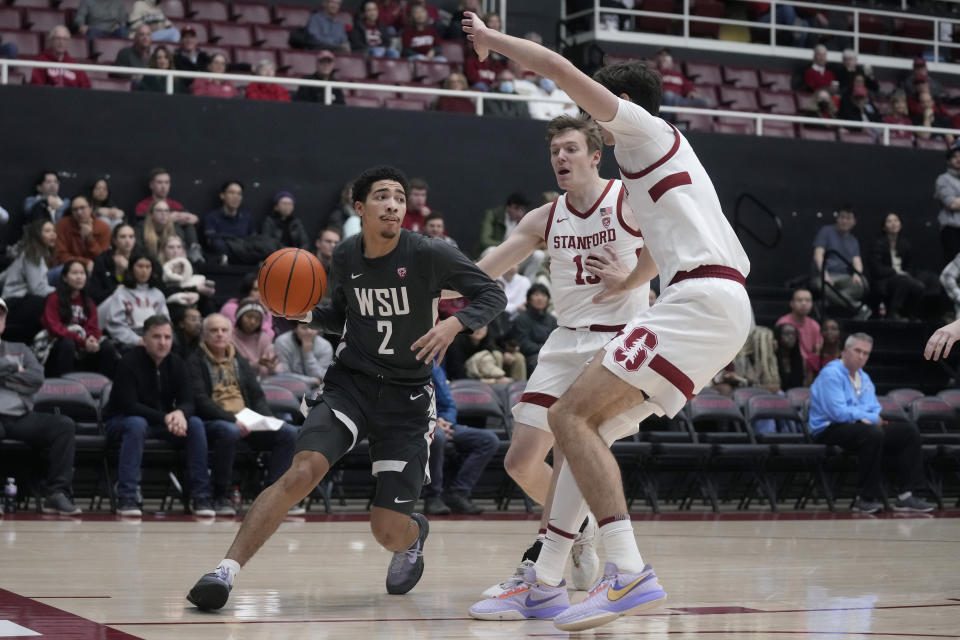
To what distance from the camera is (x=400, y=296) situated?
209 inches

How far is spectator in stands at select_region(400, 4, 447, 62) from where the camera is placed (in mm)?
15938

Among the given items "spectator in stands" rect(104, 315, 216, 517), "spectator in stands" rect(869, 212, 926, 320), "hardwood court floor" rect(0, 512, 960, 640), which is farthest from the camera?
"spectator in stands" rect(869, 212, 926, 320)

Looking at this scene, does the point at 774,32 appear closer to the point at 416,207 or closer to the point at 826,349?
the point at 826,349

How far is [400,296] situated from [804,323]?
8.90 meters

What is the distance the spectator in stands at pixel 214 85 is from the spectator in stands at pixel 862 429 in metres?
6.68

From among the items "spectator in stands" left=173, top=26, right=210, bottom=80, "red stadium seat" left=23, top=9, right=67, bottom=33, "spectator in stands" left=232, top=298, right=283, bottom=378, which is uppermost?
"red stadium seat" left=23, top=9, right=67, bottom=33

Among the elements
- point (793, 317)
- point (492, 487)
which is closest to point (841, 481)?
point (793, 317)

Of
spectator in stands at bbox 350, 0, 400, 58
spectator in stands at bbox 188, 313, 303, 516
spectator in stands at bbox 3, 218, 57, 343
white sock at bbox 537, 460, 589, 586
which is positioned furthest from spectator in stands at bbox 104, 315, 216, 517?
spectator in stands at bbox 350, 0, 400, 58

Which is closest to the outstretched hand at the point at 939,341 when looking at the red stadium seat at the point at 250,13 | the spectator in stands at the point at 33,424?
the spectator in stands at the point at 33,424

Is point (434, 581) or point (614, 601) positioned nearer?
point (614, 601)

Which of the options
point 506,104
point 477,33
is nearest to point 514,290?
point 506,104

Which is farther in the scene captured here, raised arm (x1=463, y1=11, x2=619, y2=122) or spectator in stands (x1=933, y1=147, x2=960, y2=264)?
spectator in stands (x1=933, y1=147, x2=960, y2=264)

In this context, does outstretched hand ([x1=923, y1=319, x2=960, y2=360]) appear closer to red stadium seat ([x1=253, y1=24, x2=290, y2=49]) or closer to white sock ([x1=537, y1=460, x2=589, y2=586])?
white sock ([x1=537, y1=460, x2=589, y2=586])

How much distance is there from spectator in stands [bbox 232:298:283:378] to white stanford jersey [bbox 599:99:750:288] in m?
6.63
